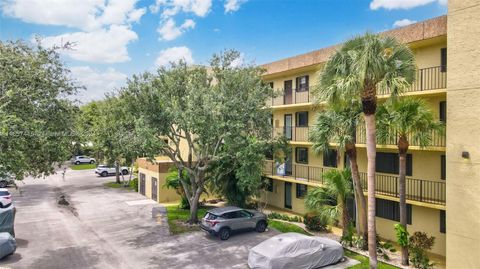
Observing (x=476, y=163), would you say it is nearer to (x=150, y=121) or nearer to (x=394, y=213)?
(x=394, y=213)

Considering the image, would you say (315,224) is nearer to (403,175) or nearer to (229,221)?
(229,221)

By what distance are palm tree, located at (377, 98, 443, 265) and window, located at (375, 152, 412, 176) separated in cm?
423

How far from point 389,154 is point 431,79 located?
15.7 feet

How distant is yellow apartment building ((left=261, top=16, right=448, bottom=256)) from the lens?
16.8 m

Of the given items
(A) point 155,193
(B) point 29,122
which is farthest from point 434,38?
(A) point 155,193

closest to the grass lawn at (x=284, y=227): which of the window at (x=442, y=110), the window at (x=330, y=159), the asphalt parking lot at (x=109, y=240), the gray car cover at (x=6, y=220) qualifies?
the asphalt parking lot at (x=109, y=240)

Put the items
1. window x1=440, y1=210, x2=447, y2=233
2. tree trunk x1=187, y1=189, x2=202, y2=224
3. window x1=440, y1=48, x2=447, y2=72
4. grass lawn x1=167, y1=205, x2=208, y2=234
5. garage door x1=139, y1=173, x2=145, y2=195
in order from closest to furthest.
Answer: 1. window x1=440, y1=48, x2=447, y2=72
2. window x1=440, y1=210, x2=447, y2=233
3. grass lawn x1=167, y1=205, x2=208, y2=234
4. tree trunk x1=187, y1=189, x2=202, y2=224
5. garage door x1=139, y1=173, x2=145, y2=195

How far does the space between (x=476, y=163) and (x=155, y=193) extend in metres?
24.9

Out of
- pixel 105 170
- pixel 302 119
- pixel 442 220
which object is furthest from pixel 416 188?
pixel 105 170

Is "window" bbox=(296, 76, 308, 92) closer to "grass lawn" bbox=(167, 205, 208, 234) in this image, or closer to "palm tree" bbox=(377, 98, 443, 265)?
"palm tree" bbox=(377, 98, 443, 265)

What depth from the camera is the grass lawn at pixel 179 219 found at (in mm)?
21188

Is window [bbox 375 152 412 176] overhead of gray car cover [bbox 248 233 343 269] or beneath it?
overhead

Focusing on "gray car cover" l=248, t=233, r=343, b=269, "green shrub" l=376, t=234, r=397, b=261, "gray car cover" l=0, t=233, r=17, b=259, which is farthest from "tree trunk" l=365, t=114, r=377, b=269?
"gray car cover" l=0, t=233, r=17, b=259

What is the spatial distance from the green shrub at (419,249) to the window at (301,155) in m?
10.2
